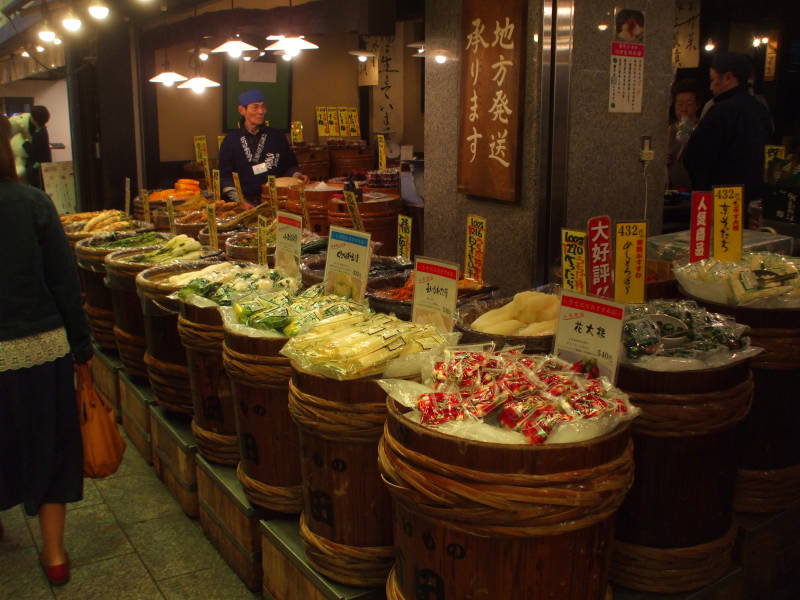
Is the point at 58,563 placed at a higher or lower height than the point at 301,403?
lower

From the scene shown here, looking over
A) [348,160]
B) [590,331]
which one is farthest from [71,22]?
[590,331]

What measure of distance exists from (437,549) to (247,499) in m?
1.42

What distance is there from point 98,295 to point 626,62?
375cm

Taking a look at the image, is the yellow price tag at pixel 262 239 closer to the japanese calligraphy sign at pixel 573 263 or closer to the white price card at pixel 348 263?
the white price card at pixel 348 263

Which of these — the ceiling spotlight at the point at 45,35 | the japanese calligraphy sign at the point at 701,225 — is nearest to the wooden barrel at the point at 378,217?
the japanese calligraphy sign at the point at 701,225

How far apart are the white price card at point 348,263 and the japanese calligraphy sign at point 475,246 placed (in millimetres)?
677

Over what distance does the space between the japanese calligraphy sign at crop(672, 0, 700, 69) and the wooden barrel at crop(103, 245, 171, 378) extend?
8499 millimetres

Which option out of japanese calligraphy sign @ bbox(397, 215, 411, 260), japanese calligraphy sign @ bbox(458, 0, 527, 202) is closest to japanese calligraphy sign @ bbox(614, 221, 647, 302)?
japanese calligraphy sign @ bbox(397, 215, 411, 260)

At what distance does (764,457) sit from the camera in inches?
105

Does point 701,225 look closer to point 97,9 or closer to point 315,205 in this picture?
point 315,205

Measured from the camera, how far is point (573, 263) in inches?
107

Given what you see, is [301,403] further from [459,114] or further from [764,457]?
[459,114]

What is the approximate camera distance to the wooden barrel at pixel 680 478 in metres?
2.15

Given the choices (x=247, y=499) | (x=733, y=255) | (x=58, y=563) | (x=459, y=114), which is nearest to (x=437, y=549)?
(x=247, y=499)
